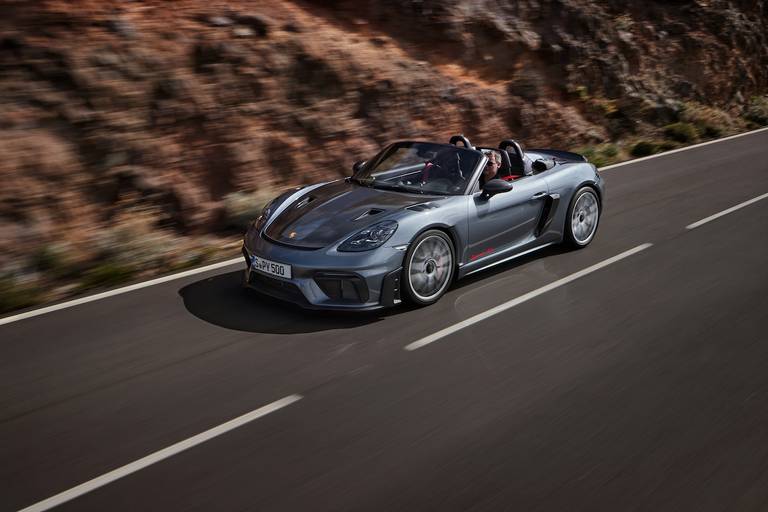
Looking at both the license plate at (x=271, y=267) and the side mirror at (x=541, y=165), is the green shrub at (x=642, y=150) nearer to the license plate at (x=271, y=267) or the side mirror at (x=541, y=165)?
the side mirror at (x=541, y=165)

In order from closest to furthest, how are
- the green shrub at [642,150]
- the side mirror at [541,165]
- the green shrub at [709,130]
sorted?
the side mirror at [541,165] → the green shrub at [642,150] → the green shrub at [709,130]

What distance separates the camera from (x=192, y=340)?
238 inches

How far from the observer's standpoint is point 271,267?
21.4ft

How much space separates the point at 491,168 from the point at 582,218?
156 cm

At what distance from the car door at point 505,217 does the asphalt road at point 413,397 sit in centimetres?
35

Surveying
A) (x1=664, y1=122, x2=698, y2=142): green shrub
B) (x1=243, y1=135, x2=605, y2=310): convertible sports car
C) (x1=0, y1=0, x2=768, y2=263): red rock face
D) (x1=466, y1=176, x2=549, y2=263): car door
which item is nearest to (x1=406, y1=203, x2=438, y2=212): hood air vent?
(x1=243, y1=135, x2=605, y2=310): convertible sports car

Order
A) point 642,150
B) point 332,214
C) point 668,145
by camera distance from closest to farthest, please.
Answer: point 332,214 < point 642,150 < point 668,145

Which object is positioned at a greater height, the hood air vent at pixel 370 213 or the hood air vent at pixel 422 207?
the hood air vent at pixel 422 207

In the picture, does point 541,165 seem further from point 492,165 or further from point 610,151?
point 610,151

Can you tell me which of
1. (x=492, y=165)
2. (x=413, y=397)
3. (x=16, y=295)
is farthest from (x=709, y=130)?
(x=16, y=295)

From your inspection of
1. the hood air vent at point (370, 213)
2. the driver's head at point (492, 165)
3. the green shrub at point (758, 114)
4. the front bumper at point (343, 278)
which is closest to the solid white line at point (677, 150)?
the green shrub at point (758, 114)

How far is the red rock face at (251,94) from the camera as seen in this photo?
9648 millimetres

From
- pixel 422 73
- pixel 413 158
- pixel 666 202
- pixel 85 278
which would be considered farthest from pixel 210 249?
pixel 422 73

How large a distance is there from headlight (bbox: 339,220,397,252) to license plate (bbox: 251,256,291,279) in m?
0.48
